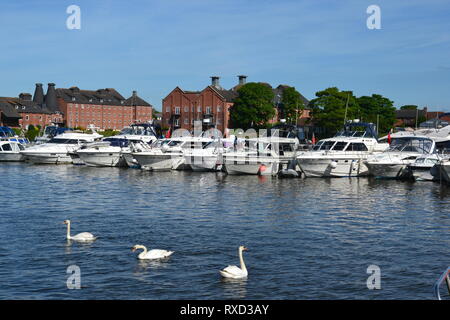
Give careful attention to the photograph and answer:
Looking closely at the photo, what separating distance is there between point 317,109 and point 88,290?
9427 centimetres

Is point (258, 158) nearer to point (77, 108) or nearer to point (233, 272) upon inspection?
point (233, 272)

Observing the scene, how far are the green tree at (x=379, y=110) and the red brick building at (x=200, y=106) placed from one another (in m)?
19.9

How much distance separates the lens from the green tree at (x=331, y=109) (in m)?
102

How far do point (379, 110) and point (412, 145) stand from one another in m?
91.7

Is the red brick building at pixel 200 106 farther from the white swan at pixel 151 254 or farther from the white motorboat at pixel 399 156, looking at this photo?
the white swan at pixel 151 254

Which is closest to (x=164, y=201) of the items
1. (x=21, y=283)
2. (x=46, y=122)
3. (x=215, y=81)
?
(x=21, y=283)

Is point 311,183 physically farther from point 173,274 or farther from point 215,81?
point 215,81

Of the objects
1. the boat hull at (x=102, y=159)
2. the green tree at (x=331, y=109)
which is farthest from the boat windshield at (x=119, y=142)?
the green tree at (x=331, y=109)

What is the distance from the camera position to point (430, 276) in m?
16.3

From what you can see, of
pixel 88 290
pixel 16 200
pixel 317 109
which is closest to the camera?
pixel 88 290

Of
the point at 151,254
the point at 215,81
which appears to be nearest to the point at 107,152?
the point at 151,254

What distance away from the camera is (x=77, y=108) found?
15975 cm

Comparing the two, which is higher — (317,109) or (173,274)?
(317,109)
